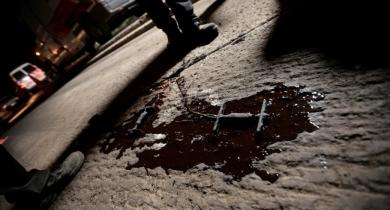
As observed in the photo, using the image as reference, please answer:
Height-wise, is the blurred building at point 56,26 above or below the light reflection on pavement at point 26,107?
above

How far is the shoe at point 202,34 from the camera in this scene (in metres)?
3.44

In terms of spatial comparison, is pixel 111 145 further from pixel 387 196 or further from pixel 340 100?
pixel 387 196

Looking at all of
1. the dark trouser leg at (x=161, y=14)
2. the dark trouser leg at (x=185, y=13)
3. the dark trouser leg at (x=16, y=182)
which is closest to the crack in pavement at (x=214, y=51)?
the dark trouser leg at (x=185, y=13)

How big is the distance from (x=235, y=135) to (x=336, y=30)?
1124 millimetres

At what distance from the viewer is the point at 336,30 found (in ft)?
6.70

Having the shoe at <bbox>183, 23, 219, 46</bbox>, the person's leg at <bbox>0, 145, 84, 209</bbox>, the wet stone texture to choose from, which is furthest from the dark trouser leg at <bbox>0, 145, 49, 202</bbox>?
the shoe at <bbox>183, 23, 219, 46</bbox>

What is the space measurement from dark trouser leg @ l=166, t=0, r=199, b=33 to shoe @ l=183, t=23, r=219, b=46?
0.18 ft

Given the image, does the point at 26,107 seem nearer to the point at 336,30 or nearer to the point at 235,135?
the point at 235,135

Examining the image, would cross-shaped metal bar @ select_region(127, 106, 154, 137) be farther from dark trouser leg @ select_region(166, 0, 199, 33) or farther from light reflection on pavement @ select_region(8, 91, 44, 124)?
light reflection on pavement @ select_region(8, 91, 44, 124)

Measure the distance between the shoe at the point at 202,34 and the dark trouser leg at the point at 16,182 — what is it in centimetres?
234

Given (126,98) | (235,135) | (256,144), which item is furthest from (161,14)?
(256,144)

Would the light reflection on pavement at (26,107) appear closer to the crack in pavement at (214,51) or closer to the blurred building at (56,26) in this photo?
the blurred building at (56,26)

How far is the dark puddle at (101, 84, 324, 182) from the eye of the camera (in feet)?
5.16

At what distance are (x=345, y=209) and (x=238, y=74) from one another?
4.97 feet
